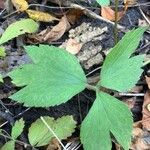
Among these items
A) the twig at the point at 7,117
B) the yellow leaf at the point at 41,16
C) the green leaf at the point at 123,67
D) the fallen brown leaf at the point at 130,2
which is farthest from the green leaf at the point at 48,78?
the fallen brown leaf at the point at 130,2

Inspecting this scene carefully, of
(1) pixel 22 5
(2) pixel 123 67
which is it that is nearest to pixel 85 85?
(2) pixel 123 67

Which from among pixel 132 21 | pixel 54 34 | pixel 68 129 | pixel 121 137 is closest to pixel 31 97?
pixel 68 129

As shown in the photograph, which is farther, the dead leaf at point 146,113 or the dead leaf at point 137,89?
the dead leaf at point 137,89

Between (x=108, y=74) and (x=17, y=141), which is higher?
(x=108, y=74)

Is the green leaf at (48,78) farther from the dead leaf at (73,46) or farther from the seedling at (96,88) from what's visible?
the dead leaf at (73,46)

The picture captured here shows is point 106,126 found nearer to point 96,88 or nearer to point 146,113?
point 96,88

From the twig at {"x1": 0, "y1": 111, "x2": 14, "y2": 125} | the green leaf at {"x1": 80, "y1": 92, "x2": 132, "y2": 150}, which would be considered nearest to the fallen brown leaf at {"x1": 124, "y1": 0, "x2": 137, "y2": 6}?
the green leaf at {"x1": 80, "y1": 92, "x2": 132, "y2": 150}

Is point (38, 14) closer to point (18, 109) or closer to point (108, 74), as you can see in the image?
point (18, 109)
